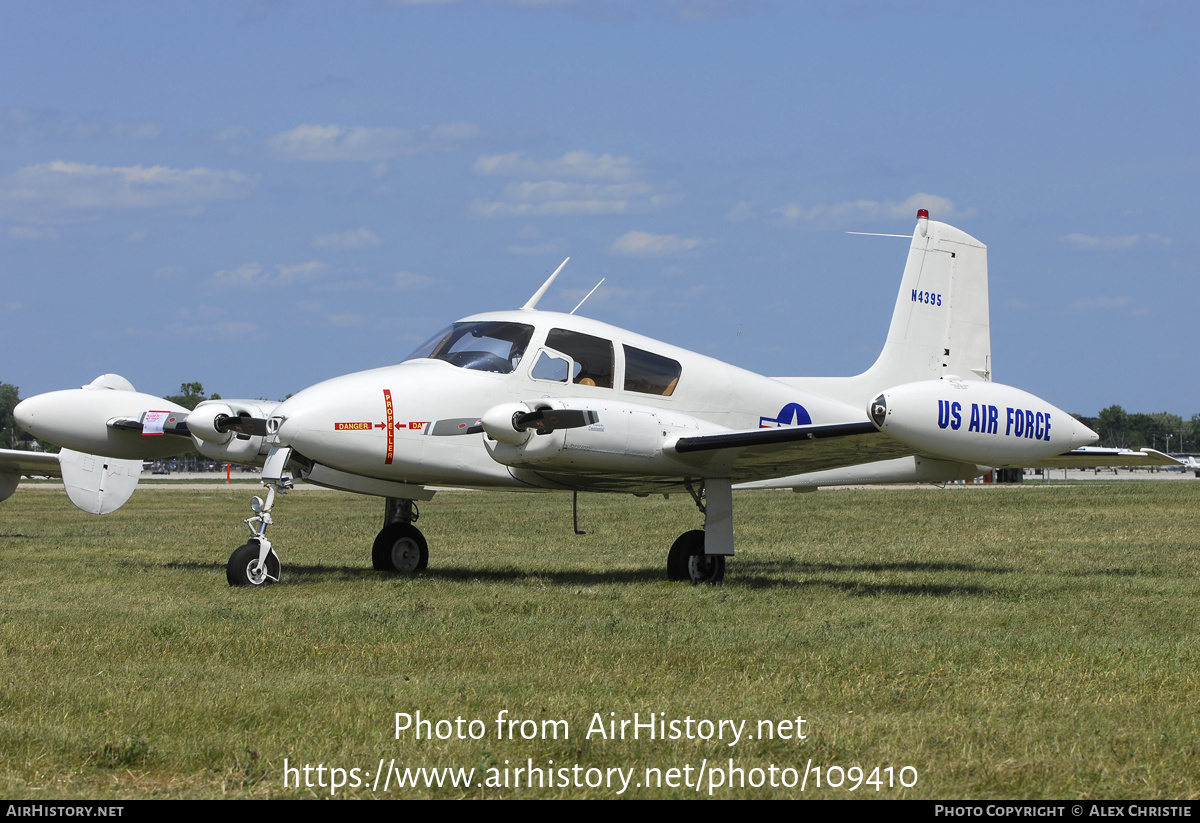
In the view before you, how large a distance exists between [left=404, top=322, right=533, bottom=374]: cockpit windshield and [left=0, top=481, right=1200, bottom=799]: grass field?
2535 millimetres

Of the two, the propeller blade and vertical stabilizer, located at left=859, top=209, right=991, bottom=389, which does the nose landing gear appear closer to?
the propeller blade

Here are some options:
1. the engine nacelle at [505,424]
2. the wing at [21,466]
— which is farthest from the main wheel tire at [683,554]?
the wing at [21,466]

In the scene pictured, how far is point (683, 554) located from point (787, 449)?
6.36 ft

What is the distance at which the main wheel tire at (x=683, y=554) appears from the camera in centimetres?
1411

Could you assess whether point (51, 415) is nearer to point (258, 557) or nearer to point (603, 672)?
point (258, 557)

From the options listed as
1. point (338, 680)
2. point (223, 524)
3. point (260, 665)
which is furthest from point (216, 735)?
point (223, 524)

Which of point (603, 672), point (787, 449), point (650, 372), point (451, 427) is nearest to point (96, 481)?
point (451, 427)

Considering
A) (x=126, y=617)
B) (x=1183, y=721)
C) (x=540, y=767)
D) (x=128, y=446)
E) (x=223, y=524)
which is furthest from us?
(x=223, y=524)

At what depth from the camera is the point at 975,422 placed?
11.6 meters

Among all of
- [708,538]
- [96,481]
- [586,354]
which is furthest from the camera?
[96,481]

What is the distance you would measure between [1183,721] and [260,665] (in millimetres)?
5753
